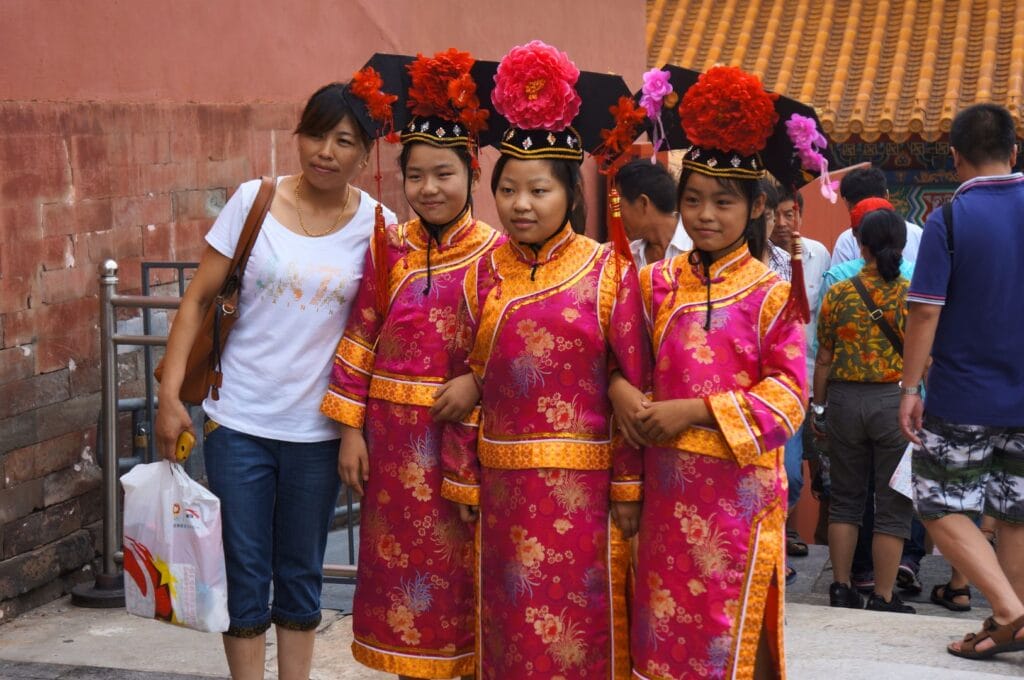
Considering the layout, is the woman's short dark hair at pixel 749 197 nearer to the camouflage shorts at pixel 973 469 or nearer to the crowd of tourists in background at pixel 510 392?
the crowd of tourists in background at pixel 510 392

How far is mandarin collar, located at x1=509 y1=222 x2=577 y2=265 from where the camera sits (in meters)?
3.69

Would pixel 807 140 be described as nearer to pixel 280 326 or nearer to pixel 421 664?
pixel 280 326

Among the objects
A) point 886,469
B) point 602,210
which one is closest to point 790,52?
point 602,210

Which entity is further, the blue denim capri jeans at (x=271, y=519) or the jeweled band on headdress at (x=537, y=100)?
the blue denim capri jeans at (x=271, y=519)

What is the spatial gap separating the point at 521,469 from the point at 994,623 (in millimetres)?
2224

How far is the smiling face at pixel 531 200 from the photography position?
3.62 metres

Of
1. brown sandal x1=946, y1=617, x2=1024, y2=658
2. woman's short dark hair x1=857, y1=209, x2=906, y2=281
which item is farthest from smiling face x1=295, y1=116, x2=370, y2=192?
woman's short dark hair x1=857, y1=209, x2=906, y2=281

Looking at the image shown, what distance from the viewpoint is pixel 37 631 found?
507cm

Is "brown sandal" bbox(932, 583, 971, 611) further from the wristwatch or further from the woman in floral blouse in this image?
the wristwatch

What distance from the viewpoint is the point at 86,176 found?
18.5ft

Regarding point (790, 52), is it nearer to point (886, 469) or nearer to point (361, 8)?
point (361, 8)

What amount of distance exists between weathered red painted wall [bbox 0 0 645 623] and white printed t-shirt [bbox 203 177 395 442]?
1.61 metres

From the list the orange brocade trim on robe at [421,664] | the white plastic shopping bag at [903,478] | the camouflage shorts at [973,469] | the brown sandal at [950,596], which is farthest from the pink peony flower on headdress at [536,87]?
the brown sandal at [950,596]

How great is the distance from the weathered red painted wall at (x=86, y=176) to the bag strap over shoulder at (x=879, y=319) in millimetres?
2878
